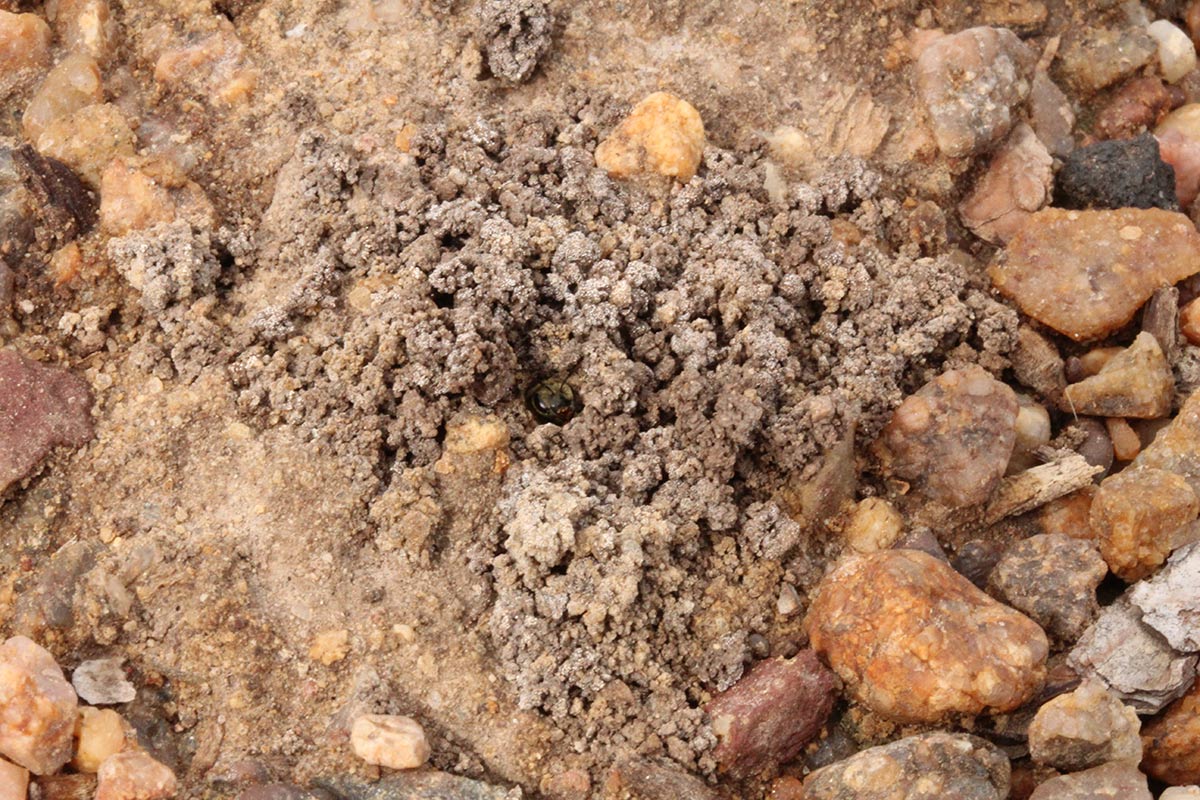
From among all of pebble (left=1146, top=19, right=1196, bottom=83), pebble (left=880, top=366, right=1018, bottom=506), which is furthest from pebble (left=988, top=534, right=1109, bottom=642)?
pebble (left=1146, top=19, right=1196, bottom=83)

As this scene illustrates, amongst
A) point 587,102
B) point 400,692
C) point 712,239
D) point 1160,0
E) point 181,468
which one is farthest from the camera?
point 1160,0

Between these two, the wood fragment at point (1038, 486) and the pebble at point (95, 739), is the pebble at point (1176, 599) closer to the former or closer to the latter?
the wood fragment at point (1038, 486)

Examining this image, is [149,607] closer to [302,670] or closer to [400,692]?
[302,670]

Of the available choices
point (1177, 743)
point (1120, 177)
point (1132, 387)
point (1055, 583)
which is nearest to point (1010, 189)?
point (1120, 177)

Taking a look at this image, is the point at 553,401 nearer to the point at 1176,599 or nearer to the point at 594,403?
the point at 594,403

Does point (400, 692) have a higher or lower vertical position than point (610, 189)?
lower

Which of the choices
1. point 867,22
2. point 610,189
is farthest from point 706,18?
point 610,189

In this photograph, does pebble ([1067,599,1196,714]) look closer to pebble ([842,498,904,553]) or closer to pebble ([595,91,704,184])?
pebble ([842,498,904,553])

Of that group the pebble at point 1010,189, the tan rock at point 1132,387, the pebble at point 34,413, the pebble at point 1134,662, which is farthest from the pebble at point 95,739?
the pebble at point 1010,189
